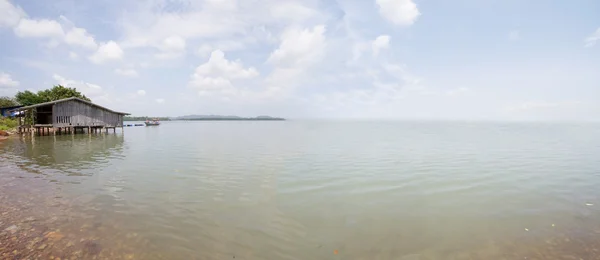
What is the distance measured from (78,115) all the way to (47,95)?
27568mm

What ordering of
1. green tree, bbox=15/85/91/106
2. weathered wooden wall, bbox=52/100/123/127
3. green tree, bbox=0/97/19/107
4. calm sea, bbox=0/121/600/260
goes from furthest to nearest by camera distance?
green tree, bbox=0/97/19/107
green tree, bbox=15/85/91/106
weathered wooden wall, bbox=52/100/123/127
calm sea, bbox=0/121/600/260

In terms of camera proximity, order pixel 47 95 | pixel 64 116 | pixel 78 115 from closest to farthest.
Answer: pixel 64 116 → pixel 78 115 → pixel 47 95

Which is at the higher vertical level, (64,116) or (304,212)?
(64,116)

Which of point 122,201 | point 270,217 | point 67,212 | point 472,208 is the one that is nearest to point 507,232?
point 472,208

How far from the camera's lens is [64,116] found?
4697 cm

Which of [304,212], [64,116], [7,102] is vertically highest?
[7,102]

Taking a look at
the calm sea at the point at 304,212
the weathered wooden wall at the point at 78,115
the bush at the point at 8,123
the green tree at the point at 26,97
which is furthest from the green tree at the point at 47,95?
the calm sea at the point at 304,212

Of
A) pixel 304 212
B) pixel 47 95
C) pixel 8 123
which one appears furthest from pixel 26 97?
pixel 304 212

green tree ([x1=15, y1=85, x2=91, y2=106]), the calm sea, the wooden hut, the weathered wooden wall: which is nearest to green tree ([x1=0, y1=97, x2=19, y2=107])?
green tree ([x1=15, y1=85, x2=91, y2=106])

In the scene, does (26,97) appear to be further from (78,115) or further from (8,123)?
(78,115)

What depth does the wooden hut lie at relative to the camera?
45469mm

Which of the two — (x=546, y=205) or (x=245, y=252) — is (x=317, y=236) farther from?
(x=546, y=205)

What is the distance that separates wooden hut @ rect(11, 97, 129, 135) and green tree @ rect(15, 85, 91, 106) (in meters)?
12.8

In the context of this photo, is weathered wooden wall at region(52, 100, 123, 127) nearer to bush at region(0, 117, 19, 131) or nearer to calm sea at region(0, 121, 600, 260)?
bush at region(0, 117, 19, 131)
